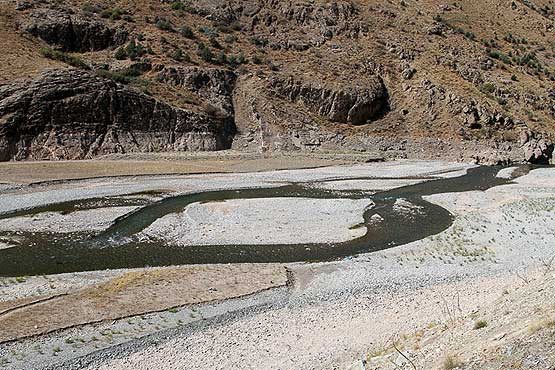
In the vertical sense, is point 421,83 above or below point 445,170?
above

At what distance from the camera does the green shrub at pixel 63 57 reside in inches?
2682

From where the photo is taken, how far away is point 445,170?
5391 centimetres

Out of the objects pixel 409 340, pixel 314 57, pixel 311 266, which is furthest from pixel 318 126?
pixel 409 340

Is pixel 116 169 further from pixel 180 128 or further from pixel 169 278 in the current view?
pixel 169 278

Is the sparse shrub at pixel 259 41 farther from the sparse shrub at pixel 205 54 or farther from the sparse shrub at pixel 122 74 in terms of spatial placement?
the sparse shrub at pixel 122 74

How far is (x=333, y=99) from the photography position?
7744 centimetres

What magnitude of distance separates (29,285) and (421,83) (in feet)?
249

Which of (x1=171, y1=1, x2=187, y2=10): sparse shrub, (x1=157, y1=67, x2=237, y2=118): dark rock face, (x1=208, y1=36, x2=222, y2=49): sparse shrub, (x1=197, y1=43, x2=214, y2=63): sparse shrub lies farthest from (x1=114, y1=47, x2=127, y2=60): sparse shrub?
(x1=171, y1=1, x2=187, y2=10): sparse shrub

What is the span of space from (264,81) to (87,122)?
29.3 m

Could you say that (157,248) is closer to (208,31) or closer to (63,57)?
(63,57)

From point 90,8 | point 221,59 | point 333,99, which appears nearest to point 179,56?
point 221,59

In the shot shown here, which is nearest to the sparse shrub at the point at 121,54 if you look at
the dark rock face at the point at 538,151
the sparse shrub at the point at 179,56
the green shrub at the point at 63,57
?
the green shrub at the point at 63,57

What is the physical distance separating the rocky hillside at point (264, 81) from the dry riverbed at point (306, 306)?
37531 mm

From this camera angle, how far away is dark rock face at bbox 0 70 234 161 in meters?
56.6
